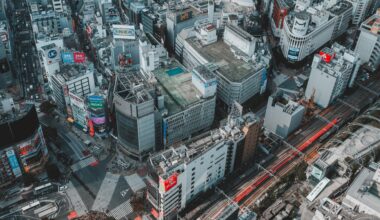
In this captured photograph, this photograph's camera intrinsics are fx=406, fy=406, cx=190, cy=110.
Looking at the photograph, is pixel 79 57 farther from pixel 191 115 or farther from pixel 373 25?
pixel 373 25

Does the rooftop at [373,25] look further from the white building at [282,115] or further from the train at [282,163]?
the white building at [282,115]

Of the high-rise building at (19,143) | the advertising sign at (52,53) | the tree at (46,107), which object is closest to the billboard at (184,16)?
the advertising sign at (52,53)

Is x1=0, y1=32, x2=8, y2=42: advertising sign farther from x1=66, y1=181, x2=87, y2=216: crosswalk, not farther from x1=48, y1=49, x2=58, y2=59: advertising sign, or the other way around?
x1=66, y1=181, x2=87, y2=216: crosswalk

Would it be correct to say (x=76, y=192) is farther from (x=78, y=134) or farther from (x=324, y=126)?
(x=324, y=126)

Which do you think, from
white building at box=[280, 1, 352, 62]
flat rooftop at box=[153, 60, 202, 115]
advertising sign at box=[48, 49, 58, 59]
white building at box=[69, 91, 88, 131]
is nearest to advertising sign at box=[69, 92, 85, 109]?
white building at box=[69, 91, 88, 131]

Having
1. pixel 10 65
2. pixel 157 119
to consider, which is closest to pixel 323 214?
pixel 157 119
